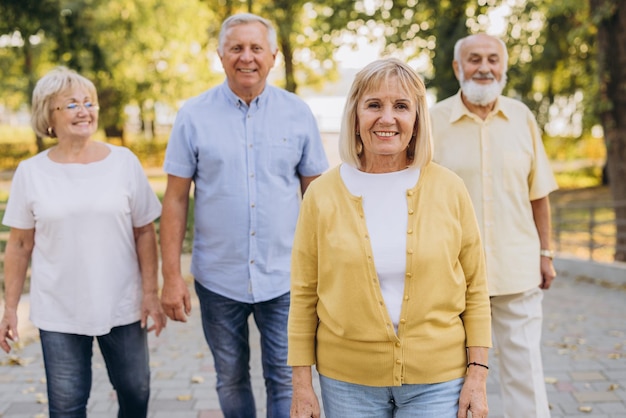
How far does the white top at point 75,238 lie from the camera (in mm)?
3299

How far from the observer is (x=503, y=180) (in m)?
3.82

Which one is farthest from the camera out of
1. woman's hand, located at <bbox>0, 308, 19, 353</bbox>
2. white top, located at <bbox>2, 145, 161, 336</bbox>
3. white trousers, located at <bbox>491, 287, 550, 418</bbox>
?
white trousers, located at <bbox>491, 287, 550, 418</bbox>

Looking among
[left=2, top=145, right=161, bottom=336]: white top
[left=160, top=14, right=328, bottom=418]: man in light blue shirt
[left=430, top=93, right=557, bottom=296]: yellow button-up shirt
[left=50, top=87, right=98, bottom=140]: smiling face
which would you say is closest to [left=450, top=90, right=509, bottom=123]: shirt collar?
[left=430, top=93, right=557, bottom=296]: yellow button-up shirt

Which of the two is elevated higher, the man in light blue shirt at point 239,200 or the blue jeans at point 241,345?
the man in light blue shirt at point 239,200

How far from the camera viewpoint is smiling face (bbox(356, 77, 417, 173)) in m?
2.46

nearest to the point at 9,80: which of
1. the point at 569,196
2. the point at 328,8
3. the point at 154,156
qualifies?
the point at 154,156

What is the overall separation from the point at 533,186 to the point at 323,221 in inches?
69.9

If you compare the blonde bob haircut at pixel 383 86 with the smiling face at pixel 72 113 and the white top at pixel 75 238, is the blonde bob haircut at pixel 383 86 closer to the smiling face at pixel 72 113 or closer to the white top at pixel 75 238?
the white top at pixel 75 238

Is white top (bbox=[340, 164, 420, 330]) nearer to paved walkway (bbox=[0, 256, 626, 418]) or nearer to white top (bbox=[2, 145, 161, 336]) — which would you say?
white top (bbox=[2, 145, 161, 336])

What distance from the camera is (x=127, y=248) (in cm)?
343

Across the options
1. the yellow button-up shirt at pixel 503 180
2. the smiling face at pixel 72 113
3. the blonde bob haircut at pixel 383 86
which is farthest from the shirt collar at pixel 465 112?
the smiling face at pixel 72 113

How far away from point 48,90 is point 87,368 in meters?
1.26

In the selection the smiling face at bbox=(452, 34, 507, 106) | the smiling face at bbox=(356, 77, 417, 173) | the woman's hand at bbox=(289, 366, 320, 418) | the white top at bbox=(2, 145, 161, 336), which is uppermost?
the smiling face at bbox=(452, 34, 507, 106)

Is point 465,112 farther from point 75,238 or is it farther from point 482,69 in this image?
point 75,238
